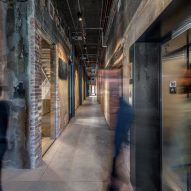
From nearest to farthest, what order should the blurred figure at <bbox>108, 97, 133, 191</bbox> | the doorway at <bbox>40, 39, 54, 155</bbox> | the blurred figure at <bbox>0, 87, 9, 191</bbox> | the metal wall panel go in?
the metal wall panel < the blurred figure at <bbox>108, 97, 133, 191</bbox> < the blurred figure at <bbox>0, 87, 9, 191</bbox> < the doorway at <bbox>40, 39, 54, 155</bbox>

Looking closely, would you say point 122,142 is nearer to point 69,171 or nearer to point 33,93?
point 69,171

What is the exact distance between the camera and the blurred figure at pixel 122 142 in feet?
10.1

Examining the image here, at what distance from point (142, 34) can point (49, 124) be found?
15.9ft

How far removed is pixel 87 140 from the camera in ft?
21.1

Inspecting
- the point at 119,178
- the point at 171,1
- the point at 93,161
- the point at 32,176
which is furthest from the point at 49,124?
the point at 171,1

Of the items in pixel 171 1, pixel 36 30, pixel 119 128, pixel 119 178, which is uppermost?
pixel 36 30

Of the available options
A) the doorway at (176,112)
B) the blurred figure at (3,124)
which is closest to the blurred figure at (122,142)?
the doorway at (176,112)

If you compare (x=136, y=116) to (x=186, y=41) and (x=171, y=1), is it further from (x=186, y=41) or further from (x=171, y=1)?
(x=171, y=1)

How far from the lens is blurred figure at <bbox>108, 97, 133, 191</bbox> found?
10.1ft

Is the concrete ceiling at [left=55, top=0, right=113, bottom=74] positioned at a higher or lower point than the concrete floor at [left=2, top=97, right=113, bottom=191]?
higher

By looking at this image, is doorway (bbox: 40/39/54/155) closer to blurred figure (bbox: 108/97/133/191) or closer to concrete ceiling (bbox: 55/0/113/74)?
concrete ceiling (bbox: 55/0/113/74)

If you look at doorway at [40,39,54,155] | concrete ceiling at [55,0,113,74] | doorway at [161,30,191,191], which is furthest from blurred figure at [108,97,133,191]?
concrete ceiling at [55,0,113,74]

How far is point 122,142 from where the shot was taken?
312 cm

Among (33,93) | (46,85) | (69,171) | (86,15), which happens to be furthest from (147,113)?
(86,15)
